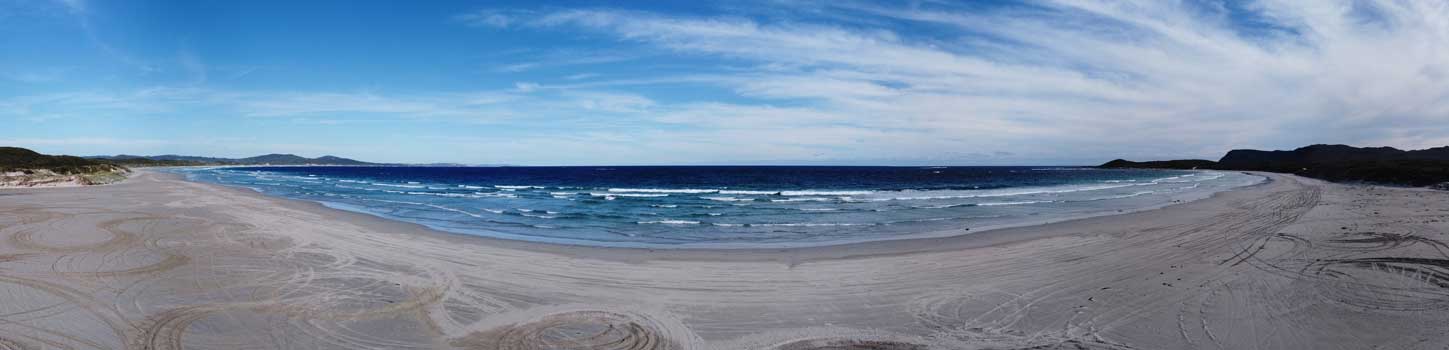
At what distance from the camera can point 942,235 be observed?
Result: 580 inches

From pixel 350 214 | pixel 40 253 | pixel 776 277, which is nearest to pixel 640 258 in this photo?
pixel 776 277

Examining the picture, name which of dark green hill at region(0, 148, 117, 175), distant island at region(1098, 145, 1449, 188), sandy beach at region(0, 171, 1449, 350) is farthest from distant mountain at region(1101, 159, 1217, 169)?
dark green hill at region(0, 148, 117, 175)

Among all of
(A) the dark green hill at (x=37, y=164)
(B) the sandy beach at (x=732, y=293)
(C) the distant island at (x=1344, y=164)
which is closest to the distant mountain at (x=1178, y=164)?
(C) the distant island at (x=1344, y=164)

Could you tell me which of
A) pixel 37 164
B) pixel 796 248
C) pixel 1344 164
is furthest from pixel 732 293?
pixel 1344 164

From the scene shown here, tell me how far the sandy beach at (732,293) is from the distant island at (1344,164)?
1400 inches

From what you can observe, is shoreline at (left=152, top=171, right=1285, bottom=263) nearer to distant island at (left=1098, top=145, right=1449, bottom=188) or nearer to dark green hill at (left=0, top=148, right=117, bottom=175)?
distant island at (left=1098, top=145, right=1449, bottom=188)

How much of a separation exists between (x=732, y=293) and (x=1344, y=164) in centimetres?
8486

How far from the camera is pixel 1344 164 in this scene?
6175 centimetres

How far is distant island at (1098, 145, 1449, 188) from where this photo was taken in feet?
123

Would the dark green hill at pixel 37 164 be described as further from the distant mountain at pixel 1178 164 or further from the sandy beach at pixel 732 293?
the distant mountain at pixel 1178 164

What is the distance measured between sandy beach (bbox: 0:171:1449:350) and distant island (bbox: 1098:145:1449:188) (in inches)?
1400

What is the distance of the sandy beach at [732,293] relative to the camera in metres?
5.78

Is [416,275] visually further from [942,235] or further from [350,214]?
[350,214]

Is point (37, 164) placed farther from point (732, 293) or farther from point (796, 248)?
point (732, 293)
